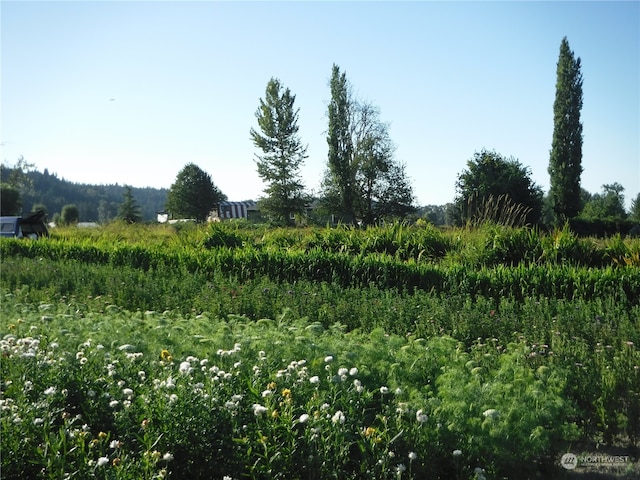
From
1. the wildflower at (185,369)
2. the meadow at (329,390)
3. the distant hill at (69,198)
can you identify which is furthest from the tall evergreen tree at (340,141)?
the distant hill at (69,198)

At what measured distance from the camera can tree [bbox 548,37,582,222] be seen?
35500mm

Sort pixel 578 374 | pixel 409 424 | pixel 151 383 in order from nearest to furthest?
pixel 409 424 < pixel 151 383 < pixel 578 374

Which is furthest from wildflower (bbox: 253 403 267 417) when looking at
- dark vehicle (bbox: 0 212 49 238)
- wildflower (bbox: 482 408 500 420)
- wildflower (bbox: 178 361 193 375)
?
dark vehicle (bbox: 0 212 49 238)

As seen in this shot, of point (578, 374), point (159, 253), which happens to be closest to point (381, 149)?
point (159, 253)

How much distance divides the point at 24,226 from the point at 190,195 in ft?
113

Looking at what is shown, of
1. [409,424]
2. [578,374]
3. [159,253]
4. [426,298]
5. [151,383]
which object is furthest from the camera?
[159,253]

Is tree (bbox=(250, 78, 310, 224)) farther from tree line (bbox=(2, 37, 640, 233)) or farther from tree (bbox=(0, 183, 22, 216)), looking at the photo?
tree (bbox=(0, 183, 22, 216))

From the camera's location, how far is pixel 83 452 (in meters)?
2.71

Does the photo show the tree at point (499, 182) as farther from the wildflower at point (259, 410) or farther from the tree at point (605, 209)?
the wildflower at point (259, 410)

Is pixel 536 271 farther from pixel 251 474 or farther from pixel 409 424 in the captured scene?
pixel 251 474

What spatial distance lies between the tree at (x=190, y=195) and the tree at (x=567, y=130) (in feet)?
102

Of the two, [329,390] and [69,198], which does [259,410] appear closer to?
[329,390]

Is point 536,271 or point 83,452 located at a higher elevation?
point 536,271

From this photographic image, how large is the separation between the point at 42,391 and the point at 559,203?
1481 inches
